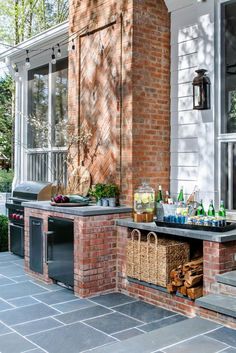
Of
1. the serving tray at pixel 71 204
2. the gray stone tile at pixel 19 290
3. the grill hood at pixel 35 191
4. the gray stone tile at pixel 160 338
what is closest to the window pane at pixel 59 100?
the grill hood at pixel 35 191

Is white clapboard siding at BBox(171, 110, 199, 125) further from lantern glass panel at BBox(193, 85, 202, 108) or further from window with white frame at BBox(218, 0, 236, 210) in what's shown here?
window with white frame at BBox(218, 0, 236, 210)

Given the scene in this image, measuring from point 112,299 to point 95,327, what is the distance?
878mm

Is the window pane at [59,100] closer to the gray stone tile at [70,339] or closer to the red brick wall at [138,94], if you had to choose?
the red brick wall at [138,94]

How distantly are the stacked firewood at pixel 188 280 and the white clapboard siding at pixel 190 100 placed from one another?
0.98 m

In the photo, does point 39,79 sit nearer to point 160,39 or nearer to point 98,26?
point 98,26

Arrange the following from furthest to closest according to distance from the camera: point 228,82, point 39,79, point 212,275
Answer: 1. point 39,79
2. point 228,82
3. point 212,275

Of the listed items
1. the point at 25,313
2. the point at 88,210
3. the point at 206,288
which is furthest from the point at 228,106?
the point at 25,313

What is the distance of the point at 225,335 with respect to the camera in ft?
11.3

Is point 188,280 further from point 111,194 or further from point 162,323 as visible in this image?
point 111,194

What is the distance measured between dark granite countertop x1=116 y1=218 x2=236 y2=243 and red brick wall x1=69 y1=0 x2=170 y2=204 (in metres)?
0.37

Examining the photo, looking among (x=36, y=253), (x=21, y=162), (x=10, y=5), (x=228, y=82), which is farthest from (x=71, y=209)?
(x=10, y=5)

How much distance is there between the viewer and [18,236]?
6.93m

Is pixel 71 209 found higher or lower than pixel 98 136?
lower

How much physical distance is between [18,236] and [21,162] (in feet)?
6.85
